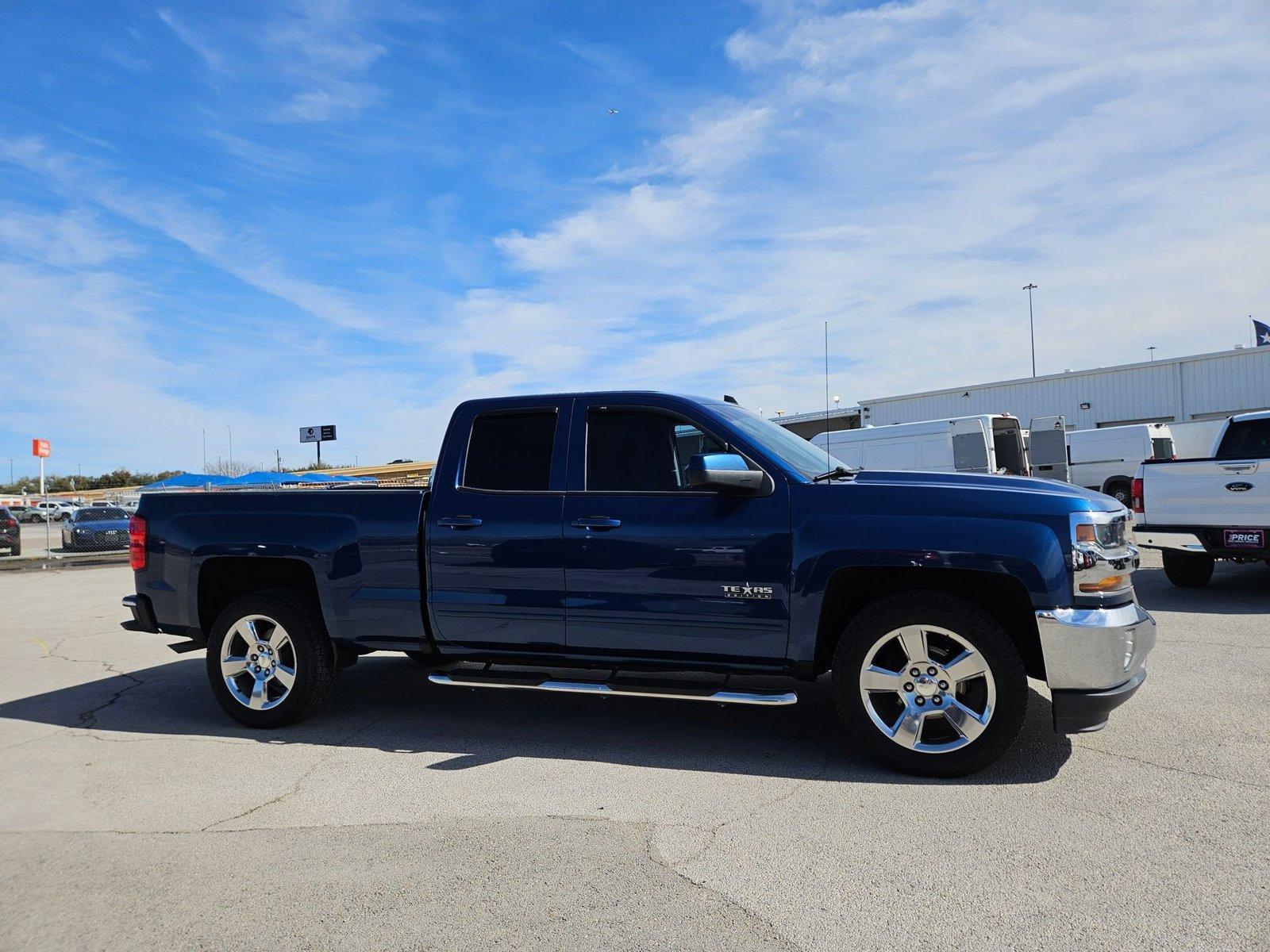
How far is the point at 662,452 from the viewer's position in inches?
197

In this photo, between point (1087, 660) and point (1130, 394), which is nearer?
point (1087, 660)

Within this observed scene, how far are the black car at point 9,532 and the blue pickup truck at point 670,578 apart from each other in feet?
73.2

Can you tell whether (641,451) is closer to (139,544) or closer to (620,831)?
(620,831)

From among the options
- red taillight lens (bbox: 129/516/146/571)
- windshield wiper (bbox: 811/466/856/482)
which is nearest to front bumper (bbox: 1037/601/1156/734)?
windshield wiper (bbox: 811/466/856/482)

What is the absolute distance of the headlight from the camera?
416 centimetres

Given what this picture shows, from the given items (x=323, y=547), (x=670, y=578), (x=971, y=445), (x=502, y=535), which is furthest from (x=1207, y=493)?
(x=971, y=445)

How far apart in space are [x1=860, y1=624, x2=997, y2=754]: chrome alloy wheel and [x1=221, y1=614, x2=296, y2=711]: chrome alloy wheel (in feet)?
11.1

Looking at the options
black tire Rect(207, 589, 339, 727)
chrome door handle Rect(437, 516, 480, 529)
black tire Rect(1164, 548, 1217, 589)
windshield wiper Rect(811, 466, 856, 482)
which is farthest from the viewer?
black tire Rect(1164, 548, 1217, 589)

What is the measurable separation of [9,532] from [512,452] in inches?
972

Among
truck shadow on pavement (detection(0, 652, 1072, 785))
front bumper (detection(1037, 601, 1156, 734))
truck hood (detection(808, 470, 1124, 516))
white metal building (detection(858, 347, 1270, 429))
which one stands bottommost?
truck shadow on pavement (detection(0, 652, 1072, 785))

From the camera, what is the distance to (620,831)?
12.2 ft

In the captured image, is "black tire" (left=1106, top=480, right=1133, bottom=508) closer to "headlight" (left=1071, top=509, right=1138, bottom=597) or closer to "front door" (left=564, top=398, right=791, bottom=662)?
"headlight" (left=1071, top=509, right=1138, bottom=597)

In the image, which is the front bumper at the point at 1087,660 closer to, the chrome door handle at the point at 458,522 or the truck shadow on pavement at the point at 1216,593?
the chrome door handle at the point at 458,522

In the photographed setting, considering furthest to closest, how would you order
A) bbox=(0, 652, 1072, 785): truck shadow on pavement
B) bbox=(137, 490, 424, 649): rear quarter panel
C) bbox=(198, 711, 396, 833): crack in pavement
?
1. bbox=(137, 490, 424, 649): rear quarter panel
2. bbox=(0, 652, 1072, 785): truck shadow on pavement
3. bbox=(198, 711, 396, 833): crack in pavement
